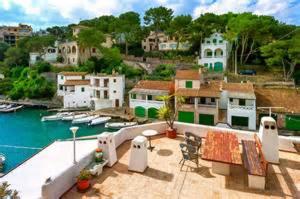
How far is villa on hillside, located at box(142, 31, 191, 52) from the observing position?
2377 inches

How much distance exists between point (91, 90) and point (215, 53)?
26610 millimetres

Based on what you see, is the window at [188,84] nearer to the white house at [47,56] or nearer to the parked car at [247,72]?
the parked car at [247,72]

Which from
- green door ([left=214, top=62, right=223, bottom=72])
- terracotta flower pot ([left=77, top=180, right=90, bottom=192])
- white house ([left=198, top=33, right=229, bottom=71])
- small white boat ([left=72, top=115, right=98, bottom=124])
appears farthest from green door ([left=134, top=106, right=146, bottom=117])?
terracotta flower pot ([left=77, top=180, right=90, bottom=192])

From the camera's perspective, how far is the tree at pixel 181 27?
180 feet

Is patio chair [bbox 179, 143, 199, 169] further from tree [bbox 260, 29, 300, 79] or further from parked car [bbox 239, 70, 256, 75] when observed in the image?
parked car [bbox 239, 70, 256, 75]

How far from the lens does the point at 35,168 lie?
43.4 ft

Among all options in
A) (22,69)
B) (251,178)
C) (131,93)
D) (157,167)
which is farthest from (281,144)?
(22,69)

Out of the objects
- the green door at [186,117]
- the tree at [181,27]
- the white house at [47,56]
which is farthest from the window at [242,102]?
the white house at [47,56]

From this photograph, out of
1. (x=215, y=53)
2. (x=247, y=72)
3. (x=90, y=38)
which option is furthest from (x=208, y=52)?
(x=90, y=38)

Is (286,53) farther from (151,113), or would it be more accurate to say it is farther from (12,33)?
(12,33)

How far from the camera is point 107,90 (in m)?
42.9

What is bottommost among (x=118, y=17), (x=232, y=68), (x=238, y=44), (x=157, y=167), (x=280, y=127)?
(x=280, y=127)

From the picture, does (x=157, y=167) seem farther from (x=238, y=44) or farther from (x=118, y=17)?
(x=118, y=17)

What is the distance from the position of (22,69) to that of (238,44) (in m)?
50.0
